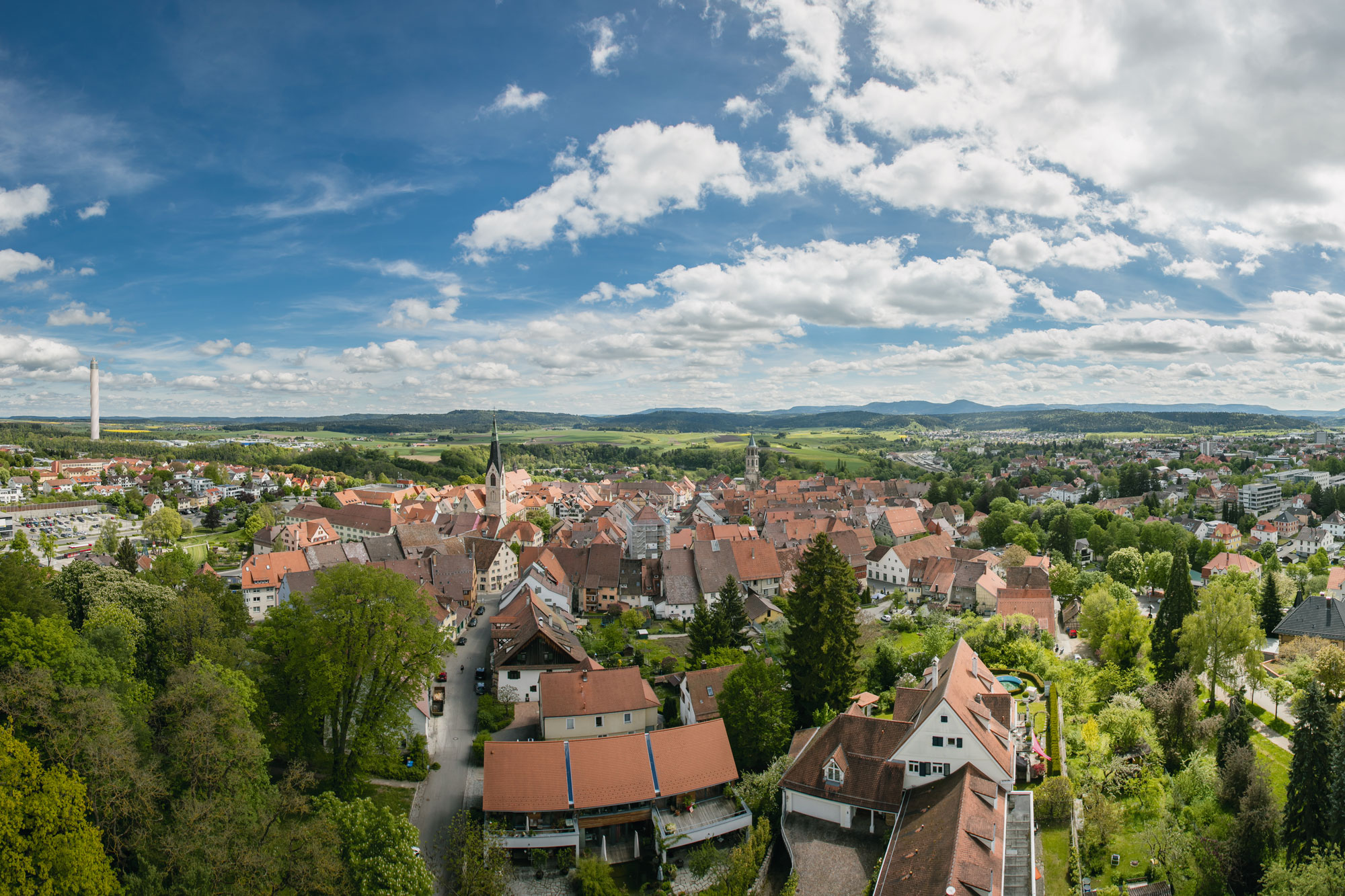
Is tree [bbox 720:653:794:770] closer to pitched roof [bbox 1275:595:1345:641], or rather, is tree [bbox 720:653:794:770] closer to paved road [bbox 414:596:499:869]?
paved road [bbox 414:596:499:869]

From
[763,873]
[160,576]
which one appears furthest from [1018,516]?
[160,576]

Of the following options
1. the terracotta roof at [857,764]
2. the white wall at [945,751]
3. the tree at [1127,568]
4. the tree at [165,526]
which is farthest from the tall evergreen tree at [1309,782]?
the tree at [165,526]

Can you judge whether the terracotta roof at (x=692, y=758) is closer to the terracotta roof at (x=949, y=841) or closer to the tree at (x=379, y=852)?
the terracotta roof at (x=949, y=841)

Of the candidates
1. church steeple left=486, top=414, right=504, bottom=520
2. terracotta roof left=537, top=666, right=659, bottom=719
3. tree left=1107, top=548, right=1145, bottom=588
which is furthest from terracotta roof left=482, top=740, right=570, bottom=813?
church steeple left=486, top=414, right=504, bottom=520

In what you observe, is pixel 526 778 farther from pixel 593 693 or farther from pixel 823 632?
pixel 823 632

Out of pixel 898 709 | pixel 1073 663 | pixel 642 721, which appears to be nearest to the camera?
pixel 898 709

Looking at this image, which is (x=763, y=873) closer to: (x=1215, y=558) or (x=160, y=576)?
(x=160, y=576)
